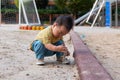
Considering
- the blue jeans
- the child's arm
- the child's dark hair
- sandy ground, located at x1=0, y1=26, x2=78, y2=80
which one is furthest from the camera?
the blue jeans

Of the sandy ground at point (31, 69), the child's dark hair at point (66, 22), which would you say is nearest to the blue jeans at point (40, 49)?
the sandy ground at point (31, 69)

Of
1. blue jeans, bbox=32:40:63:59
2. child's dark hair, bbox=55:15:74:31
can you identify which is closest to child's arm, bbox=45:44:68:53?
blue jeans, bbox=32:40:63:59

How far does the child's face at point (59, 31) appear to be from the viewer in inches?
172

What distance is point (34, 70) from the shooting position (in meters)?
4.20

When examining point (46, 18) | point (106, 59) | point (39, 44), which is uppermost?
point (39, 44)

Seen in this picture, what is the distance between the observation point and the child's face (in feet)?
14.4

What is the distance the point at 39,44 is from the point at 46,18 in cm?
2893

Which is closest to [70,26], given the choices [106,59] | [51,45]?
[51,45]

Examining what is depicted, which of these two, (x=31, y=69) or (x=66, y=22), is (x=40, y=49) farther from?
(x=66, y=22)

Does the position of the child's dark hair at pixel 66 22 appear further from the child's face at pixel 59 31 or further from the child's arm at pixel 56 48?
Answer: the child's arm at pixel 56 48

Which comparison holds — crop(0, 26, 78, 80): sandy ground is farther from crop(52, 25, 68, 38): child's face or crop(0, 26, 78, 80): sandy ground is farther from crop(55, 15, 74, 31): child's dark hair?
crop(55, 15, 74, 31): child's dark hair

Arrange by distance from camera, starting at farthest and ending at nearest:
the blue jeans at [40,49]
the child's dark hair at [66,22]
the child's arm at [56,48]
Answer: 1. the blue jeans at [40,49]
2. the child's arm at [56,48]
3. the child's dark hair at [66,22]

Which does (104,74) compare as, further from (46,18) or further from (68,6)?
(46,18)

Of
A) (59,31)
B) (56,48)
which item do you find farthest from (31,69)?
(59,31)
